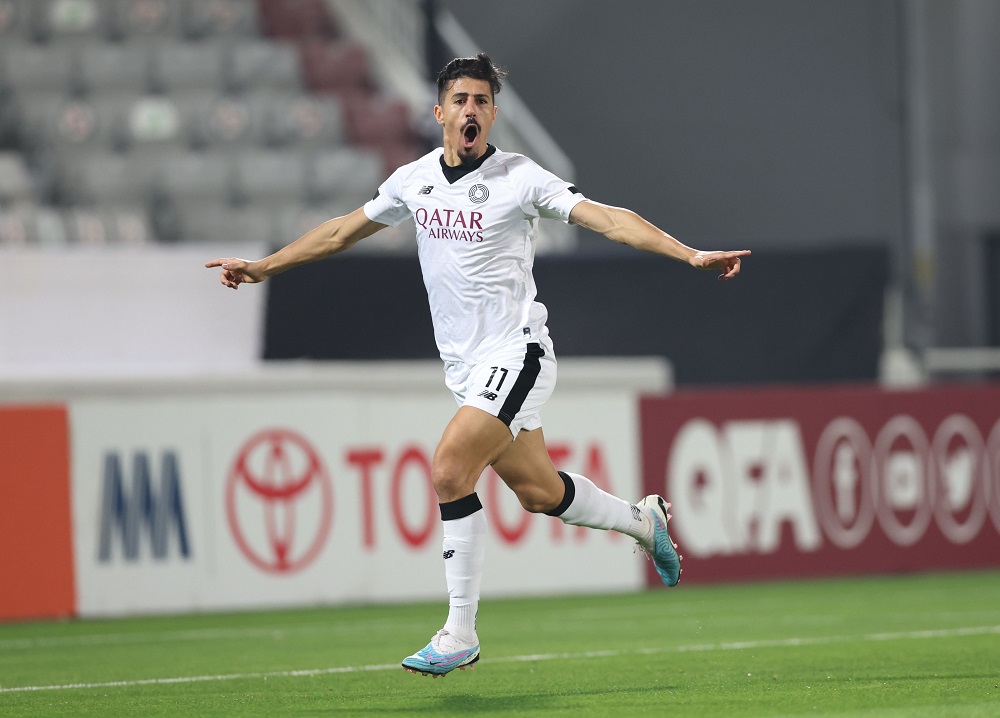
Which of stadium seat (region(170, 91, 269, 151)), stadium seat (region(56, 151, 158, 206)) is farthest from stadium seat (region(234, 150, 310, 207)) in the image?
stadium seat (region(56, 151, 158, 206))

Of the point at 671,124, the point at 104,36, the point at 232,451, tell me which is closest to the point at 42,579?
the point at 232,451

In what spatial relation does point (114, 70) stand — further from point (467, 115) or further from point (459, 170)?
point (467, 115)

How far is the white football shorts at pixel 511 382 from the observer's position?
602 cm

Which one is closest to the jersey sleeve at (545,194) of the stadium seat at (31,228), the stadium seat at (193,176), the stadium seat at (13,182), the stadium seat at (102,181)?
the stadium seat at (31,228)

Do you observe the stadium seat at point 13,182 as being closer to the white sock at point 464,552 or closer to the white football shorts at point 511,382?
the white football shorts at point 511,382

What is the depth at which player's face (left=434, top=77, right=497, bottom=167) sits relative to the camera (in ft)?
19.8

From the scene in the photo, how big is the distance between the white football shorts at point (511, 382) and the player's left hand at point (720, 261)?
802 mm

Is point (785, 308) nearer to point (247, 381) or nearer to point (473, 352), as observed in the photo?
point (247, 381)

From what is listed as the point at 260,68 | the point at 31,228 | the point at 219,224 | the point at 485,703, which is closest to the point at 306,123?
the point at 260,68

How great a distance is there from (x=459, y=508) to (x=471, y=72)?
1.60m

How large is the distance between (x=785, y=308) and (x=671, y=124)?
5.51m

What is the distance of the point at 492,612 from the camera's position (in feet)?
33.1

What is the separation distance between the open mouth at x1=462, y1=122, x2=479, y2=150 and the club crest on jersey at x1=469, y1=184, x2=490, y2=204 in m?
0.16

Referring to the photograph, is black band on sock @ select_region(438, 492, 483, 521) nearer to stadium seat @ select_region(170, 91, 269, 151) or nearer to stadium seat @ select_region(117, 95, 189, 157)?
stadium seat @ select_region(117, 95, 189, 157)
